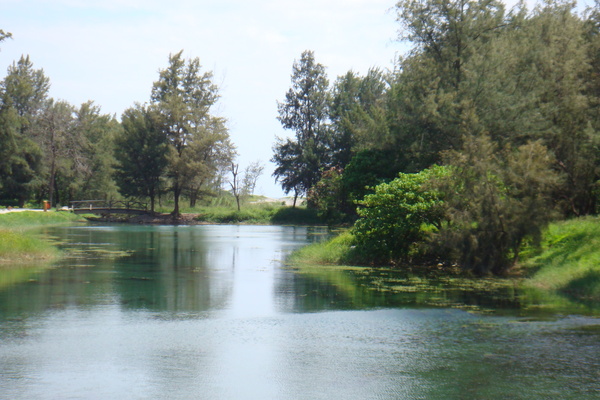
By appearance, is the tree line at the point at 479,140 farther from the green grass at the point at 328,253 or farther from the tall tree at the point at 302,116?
the tall tree at the point at 302,116

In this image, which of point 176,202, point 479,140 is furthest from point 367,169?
point 176,202

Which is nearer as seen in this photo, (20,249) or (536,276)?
(536,276)

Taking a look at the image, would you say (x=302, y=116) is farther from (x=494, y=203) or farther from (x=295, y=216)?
(x=494, y=203)

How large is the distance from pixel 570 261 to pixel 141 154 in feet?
192

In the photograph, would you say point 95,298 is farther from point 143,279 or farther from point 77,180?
point 77,180

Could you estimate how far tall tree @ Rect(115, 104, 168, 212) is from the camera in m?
72.6

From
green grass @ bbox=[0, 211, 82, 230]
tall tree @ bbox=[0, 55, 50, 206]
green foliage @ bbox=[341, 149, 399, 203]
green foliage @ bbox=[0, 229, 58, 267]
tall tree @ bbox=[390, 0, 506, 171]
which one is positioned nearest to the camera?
green foliage @ bbox=[0, 229, 58, 267]

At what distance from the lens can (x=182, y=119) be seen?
238 feet

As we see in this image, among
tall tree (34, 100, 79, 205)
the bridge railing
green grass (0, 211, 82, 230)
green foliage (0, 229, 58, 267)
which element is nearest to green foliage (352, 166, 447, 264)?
green foliage (0, 229, 58, 267)

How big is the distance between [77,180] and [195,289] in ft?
219

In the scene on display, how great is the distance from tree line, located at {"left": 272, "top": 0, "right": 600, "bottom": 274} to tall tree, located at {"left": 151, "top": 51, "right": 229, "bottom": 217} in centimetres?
1788

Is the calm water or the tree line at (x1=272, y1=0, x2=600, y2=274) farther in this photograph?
the tree line at (x1=272, y1=0, x2=600, y2=274)

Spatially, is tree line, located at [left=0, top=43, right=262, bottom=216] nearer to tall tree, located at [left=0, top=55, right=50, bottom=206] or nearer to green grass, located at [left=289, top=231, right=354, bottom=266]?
tall tree, located at [left=0, top=55, right=50, bottom=206]

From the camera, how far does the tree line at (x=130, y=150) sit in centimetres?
7150
